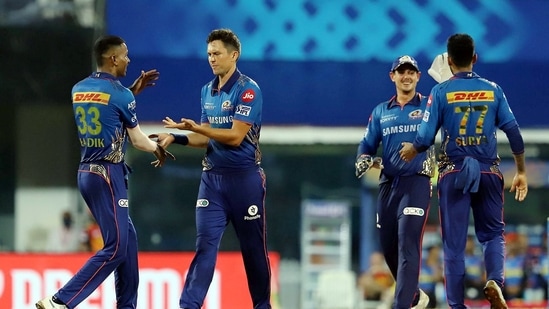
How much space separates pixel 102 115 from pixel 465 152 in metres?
2.66

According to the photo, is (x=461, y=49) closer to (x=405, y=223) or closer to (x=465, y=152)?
(x=465, y=152)

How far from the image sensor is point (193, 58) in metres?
16.8

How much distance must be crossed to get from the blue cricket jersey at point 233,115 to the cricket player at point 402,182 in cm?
97

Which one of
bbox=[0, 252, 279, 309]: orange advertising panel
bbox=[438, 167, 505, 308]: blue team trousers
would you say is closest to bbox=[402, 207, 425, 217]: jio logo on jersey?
bbox=[438, 167, 505, 308]: blue team trousers

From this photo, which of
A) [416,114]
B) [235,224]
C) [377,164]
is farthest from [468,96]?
[235,224]

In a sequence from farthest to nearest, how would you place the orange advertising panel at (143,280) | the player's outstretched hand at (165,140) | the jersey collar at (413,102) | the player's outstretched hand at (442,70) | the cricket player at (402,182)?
the orange advertising panel at (143,280)
the player's outstretched hand at (442,70)
the jersey collar at (413,102)
the cricket player at (402,182)
the player's outstretched hand at (165,140)

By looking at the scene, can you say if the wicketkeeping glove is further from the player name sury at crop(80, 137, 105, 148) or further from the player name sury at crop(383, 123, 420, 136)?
the player name sury at crop(80, 137, 105, 148)

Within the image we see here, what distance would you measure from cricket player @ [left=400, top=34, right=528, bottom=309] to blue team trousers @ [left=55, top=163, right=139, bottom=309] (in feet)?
6.91

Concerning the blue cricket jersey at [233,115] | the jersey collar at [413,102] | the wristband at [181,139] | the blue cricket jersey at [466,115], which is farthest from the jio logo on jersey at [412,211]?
the wristband at [181,139]

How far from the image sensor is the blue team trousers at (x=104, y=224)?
9453 mm

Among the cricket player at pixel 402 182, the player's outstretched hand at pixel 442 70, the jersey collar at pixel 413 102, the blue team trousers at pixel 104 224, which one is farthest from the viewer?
the player's outstretched hand at pixel 442 70

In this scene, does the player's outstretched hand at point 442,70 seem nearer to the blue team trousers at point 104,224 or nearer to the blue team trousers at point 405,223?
the blue team trousers at point 405,223

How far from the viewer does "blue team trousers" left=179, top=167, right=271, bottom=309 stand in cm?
959

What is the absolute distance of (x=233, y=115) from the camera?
31.6 ft
